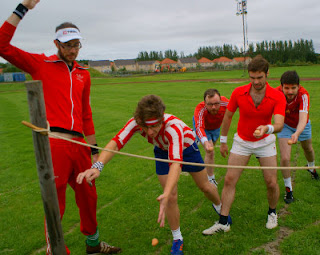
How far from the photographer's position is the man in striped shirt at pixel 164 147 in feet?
9.70

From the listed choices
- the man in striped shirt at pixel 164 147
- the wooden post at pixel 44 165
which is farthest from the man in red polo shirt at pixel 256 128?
the wooden post at pixel 44 165

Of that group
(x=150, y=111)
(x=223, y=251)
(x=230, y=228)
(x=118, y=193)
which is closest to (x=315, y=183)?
(x=230, y=228)

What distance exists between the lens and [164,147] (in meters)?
3.74

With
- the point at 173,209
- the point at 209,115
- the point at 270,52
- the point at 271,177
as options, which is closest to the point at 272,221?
the point at 271,177

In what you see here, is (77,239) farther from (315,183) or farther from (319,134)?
(319,134)

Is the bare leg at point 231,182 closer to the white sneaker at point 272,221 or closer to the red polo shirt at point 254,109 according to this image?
the red polo shirt at point 254,109

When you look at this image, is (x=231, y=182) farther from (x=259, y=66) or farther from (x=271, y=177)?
(x=259, y=66)

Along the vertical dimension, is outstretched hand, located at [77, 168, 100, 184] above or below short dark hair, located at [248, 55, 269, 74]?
below

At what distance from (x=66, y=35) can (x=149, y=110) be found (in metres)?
1.36

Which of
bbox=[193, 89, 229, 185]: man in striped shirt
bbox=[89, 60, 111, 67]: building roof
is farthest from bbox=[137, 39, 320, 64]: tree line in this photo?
bbox=[193, 89, 229, 185]: man in striped shirt

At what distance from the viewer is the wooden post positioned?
8.53 feet

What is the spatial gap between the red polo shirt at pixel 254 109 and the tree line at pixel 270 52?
155ft

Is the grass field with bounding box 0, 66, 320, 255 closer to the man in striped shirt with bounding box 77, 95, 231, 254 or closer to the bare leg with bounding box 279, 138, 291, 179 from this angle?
the bare leg with bounding box 279, 138, 291, 179

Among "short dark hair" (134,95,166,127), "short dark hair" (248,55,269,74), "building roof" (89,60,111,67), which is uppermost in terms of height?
"building roof" (89,60,111,67)
